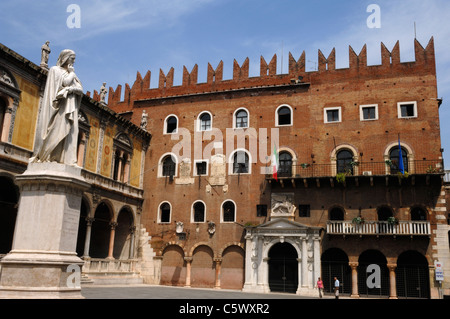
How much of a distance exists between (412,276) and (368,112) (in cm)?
902

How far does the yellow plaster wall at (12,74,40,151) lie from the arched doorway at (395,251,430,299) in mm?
18597

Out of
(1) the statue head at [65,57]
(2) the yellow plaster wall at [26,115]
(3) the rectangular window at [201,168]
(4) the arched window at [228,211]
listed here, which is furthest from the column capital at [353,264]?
(1) the statue head at [65,57]

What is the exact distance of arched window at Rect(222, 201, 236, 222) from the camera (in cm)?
2572

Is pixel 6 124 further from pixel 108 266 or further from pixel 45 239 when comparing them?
pixel 45 239

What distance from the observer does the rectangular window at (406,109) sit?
23978 mm

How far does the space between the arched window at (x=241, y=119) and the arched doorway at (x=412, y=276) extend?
1146cm

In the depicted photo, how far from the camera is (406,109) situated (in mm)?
24141

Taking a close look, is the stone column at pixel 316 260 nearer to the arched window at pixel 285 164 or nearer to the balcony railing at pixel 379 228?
the balcony railing at pixel 379 228

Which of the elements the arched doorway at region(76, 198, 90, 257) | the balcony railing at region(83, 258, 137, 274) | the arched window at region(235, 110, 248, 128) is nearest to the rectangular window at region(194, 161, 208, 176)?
the arched window at region(235, 110, 248, 128)

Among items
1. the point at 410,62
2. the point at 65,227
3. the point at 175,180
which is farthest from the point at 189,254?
the point at 65,227

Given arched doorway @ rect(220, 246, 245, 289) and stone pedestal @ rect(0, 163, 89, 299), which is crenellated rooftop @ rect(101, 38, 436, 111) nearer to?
arched doorway @ rect(220, 246, 245, 289)

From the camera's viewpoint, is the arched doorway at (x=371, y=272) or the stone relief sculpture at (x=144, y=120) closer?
the arched doorway at (x=371, y=272)
